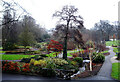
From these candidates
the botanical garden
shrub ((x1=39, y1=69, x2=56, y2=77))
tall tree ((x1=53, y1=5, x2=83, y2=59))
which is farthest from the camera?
tall tree ((x1=53, y1=5, x2=83, y2=59))

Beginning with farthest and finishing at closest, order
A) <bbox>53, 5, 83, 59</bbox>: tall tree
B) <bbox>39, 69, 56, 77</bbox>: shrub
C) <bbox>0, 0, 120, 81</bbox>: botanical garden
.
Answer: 1. <bbox>53, 5, 83, 59</bbox>: tall tree
2. <bbox>0, 0, 120, 81</bbox>: botanical garden
3. <bbox>39, 69, 56, 77</bbox>: shrub

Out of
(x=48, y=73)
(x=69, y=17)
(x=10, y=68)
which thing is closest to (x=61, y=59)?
(x=48, y=73)

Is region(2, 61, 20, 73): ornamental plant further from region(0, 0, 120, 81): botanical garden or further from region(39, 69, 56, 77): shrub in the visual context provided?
region(39, 69, 56, 77): shrub

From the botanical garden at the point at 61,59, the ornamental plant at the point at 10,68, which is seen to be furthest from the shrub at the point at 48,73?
the ornamental plant at the point at 10,68

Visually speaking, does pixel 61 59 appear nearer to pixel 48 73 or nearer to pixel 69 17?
pixel 48 73

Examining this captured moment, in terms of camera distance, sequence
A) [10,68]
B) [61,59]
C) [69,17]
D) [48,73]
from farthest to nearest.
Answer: [69,17]
[61,59]
[10,68]
[48,73]

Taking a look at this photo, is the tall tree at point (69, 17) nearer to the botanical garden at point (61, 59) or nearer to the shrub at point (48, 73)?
the botanical garden at point (61, 59)

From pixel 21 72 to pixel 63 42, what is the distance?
19.9 ft

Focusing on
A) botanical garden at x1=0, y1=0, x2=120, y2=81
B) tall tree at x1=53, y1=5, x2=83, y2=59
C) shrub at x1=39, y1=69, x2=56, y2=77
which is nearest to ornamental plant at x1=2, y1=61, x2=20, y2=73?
botanical garden at x1=0, y1=0, x2=120, y2=81

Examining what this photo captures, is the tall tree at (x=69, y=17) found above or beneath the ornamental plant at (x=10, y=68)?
above

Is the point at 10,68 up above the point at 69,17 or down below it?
below

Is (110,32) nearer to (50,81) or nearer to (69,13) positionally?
(69,13)

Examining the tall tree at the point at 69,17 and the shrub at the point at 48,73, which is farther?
the tall tree at the point at 69,17

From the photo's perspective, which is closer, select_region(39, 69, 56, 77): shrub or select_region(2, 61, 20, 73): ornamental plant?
select_region(39, 69, 56, 77): shrub
